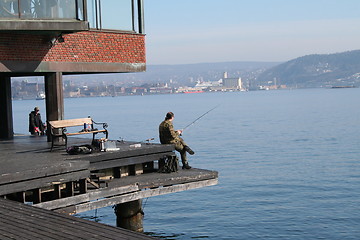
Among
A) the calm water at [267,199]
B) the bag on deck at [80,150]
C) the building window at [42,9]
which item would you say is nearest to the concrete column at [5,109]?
the calm water at [267,199]

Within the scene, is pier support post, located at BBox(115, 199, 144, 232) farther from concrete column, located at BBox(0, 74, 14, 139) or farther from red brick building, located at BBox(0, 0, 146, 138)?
concrete column, located at BBox(0, 74, 14, 139)

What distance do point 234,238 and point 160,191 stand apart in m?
7.20

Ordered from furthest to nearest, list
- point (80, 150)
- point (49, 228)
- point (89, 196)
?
point (80, 150) < point (89, 196) < point (49, 228)

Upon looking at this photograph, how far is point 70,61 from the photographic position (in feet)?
74.5

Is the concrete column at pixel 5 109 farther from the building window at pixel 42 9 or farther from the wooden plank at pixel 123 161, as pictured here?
the wooden plank at pixel 123 161

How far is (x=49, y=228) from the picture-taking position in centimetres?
1018

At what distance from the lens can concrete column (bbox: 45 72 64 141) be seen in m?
22.4

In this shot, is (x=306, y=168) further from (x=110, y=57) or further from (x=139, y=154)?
(x=139, y=154)

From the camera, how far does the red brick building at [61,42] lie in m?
20.5

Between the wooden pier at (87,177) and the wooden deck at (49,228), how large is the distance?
3.02 m

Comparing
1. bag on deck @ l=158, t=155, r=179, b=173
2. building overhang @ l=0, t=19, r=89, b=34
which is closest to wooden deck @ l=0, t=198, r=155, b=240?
bag on deck @ l=158, t=155, r=179, b=173

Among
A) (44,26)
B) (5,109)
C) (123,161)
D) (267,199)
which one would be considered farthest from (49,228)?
(267,199)

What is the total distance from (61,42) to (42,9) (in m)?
1.56

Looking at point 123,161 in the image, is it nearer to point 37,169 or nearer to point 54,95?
point 37,169
